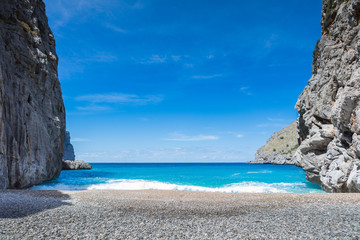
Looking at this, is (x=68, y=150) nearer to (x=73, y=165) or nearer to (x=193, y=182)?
(x=73, y=165)

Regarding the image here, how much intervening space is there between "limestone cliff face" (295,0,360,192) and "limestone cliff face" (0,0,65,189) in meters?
26.9

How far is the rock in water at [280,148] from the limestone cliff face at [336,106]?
327 feet

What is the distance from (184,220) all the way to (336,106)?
1714cm

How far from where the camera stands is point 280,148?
426ft

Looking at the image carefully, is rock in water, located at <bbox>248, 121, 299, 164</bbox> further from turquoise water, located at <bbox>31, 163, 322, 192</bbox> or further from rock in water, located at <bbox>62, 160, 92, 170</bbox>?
rock in water, located at <bbox>62, 160, 92, 170</bbox>

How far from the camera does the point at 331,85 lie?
22.0 m

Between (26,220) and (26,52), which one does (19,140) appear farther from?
(26,220)

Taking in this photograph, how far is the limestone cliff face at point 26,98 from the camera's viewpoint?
19266mm

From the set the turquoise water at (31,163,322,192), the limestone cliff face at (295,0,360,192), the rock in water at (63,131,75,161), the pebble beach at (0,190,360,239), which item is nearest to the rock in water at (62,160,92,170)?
the turquoise water at (31,163,322,192)

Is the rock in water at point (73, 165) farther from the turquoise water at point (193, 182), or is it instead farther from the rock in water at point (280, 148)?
the rock in water at point (280, 148)

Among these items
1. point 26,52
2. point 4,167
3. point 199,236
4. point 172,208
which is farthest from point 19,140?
point 199,236

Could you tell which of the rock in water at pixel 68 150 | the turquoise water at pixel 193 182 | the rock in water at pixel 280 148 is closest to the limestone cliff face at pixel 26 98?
the turquoise water at pixel 193 182

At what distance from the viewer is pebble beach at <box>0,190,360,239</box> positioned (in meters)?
6.84

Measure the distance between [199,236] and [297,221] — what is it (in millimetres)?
4080
